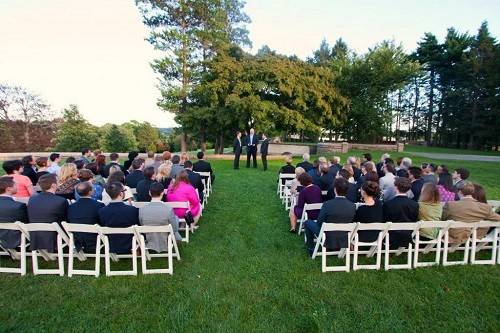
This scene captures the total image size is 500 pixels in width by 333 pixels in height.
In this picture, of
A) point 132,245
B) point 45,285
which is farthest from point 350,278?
point 45,285

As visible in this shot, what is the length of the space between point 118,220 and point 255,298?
211 cm

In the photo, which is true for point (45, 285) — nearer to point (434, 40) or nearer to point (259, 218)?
point (259, 218)

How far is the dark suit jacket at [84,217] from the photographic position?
13.9ft

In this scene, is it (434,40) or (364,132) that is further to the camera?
(434,40)

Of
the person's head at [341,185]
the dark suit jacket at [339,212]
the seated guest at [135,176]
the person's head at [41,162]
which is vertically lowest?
the dark suit jacket at [339,212]

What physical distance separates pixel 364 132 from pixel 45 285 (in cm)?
2761

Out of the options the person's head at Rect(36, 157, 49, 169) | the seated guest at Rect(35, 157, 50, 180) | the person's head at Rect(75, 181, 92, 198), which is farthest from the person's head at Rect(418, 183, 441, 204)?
the person's head at Rect(36, 157, 49, 169)

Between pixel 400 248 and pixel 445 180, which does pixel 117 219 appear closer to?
pixel 400 248

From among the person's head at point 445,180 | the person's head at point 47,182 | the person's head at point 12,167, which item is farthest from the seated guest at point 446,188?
the person's head at point 12,167

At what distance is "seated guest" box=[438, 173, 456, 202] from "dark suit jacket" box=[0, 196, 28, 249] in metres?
6.82

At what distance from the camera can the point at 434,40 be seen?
38469mm

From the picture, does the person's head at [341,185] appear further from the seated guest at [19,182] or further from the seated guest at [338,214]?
the seated guest at [19,182]

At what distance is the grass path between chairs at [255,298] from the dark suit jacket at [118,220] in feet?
1.32

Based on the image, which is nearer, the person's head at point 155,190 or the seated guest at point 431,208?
the person's head at point 155,190
